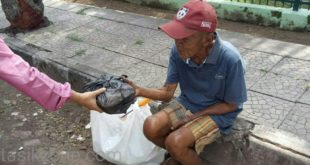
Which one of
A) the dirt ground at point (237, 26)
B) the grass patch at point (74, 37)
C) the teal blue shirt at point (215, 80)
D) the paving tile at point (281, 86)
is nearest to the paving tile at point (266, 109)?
the paving tile at point (281, 86)

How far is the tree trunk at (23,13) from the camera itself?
19.2 feet

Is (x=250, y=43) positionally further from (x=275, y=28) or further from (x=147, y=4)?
(x=147, y=4)

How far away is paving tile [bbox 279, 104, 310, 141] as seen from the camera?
3.09 meters

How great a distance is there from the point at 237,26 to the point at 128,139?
11.7 feet

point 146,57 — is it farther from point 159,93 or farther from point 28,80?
point 28,80

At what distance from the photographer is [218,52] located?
2658 millimetres

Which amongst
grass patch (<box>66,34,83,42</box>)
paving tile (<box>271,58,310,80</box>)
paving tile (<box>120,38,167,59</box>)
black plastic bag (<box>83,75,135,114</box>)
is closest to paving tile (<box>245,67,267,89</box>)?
paving tile (<box>271,58,310,80</box>)

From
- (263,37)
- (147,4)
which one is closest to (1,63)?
(263,37)

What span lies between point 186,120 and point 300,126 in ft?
3.28

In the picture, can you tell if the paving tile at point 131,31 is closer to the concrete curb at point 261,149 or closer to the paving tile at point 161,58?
the paving tile at point 161,58

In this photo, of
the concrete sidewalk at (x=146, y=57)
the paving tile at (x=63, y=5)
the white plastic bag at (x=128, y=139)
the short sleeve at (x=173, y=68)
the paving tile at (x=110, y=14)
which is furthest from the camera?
the paving tile at (x=63, y=5)

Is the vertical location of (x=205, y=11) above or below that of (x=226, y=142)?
above

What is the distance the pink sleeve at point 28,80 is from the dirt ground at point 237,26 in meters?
3.89

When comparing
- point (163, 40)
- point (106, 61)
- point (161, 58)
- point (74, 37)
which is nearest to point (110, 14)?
point (74, 37)
